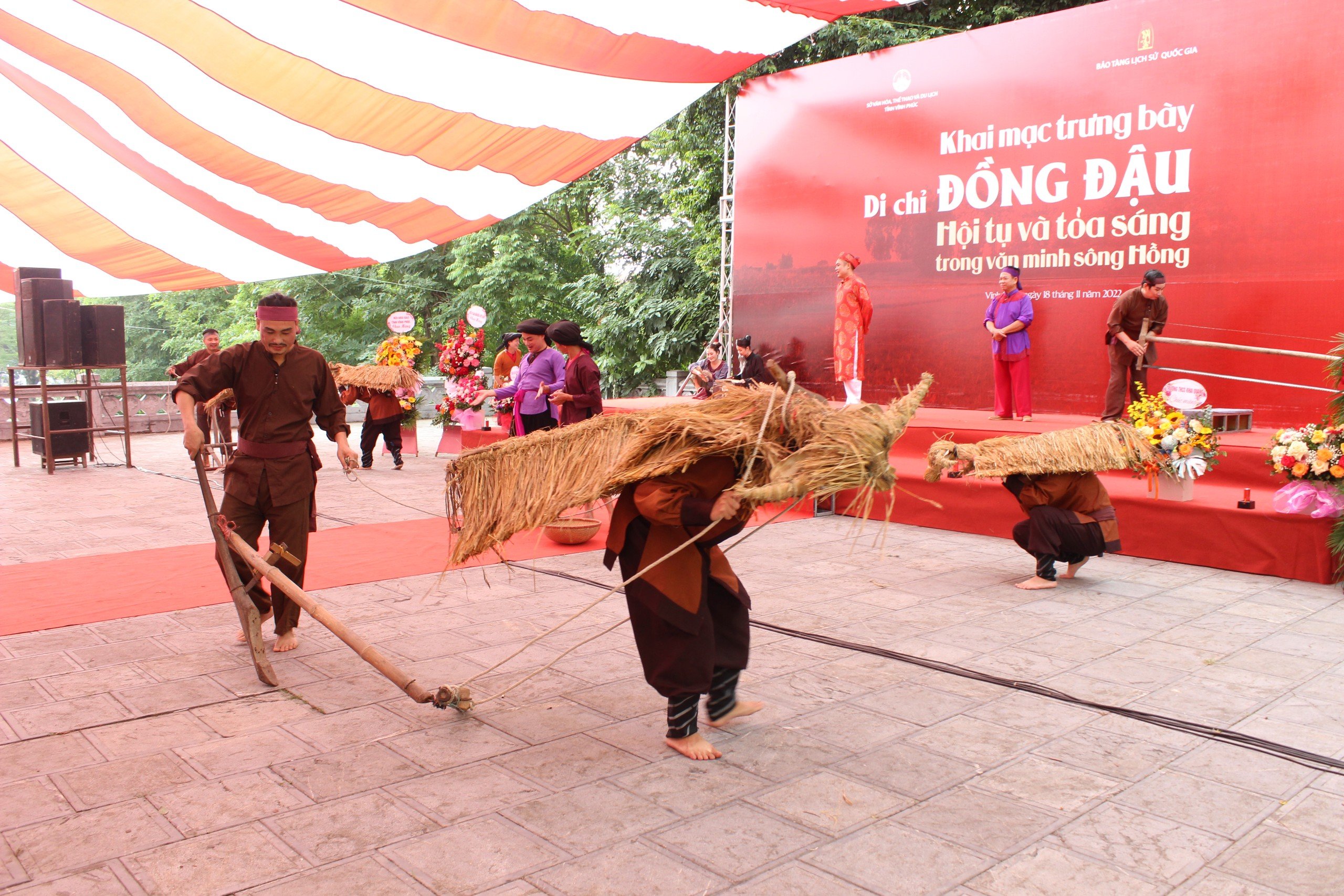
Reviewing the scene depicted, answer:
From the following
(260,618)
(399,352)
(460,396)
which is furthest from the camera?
(460,396)

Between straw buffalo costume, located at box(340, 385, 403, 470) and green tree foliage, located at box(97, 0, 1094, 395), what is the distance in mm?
2259

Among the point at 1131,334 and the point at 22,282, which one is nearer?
the point at 1131,334

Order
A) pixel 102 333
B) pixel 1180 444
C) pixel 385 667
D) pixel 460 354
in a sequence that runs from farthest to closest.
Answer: pixel 460 354
pixel 102 333
pixel 1180 444
pixel 385 667

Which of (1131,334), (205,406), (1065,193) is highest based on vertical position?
(1065,193)

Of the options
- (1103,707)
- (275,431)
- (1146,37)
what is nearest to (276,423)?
(275,431)

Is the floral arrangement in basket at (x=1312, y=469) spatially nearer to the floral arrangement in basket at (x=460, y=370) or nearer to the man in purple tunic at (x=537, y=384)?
the man in purple tunic at (x=537, y=384)

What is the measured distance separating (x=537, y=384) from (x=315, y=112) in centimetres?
281

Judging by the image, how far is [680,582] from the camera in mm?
2992

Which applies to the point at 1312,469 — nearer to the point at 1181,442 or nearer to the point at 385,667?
the point at 1181,442

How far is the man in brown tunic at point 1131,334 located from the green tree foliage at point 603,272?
6260mm

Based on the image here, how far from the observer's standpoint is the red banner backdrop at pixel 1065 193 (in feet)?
26.2

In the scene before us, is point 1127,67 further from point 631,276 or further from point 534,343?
point 631,276

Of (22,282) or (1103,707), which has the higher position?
(22,282)

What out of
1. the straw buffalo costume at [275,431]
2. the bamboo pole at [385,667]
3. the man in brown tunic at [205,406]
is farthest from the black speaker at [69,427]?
the bamboo pole at [385,667]
